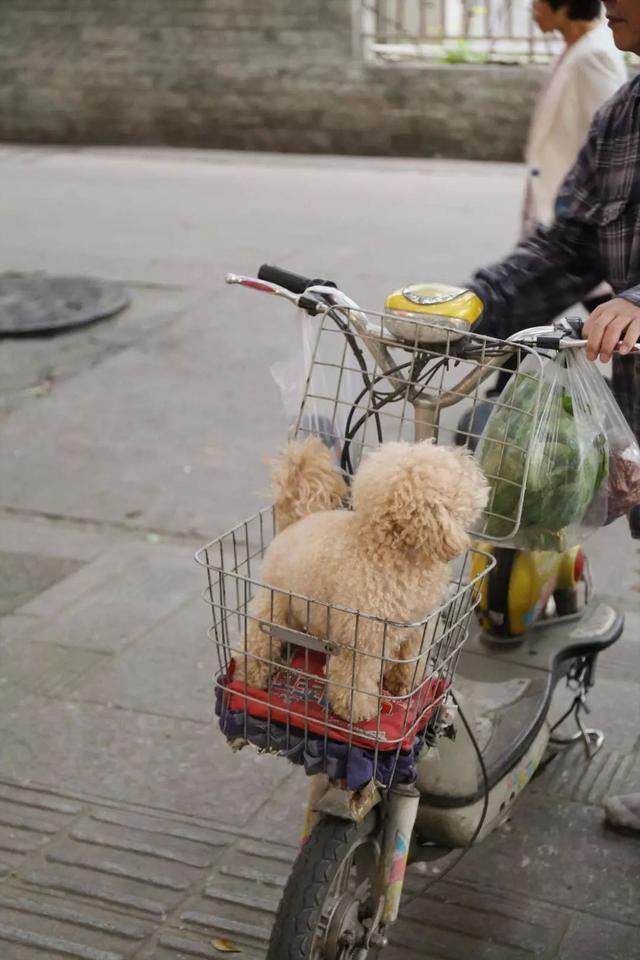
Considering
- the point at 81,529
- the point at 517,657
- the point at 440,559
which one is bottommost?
the point at 81,529

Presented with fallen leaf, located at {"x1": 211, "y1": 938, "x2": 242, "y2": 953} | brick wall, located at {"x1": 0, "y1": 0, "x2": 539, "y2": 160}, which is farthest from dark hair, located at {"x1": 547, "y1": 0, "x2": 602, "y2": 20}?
brick wall, located at {"x1": 0, "y1": 0, "x2": 539, "y2": 160}

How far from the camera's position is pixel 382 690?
2.14m

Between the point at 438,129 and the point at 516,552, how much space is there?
30.9 feet

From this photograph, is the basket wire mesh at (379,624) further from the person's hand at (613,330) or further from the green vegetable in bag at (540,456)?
the person's hand at (613,330)

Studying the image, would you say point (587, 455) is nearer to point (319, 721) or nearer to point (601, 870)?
point (319, 721)

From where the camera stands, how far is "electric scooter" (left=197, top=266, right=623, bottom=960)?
2121 millimetres

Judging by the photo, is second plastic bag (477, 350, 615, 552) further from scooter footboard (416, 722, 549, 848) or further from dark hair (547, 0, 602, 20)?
dark hair (547, 0, 602, 20)

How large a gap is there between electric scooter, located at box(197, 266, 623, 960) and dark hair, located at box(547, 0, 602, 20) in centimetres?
281

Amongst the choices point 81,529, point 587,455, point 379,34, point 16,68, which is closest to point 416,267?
point 81,529

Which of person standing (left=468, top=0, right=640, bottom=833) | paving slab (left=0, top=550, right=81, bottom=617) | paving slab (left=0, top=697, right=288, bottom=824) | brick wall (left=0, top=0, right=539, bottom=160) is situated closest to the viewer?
person standing (left=468, top=0, right=640, bottom=833)

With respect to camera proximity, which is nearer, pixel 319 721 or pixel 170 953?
pixel 319 721

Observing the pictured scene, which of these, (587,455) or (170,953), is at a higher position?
(587,455)

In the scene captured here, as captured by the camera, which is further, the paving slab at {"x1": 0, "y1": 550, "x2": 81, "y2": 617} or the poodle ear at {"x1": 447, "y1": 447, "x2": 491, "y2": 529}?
the paving slab at {"x1": 0, "y1": 550, "x2": 81, "y2": 617}

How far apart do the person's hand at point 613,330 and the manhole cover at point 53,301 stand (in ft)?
16.9
